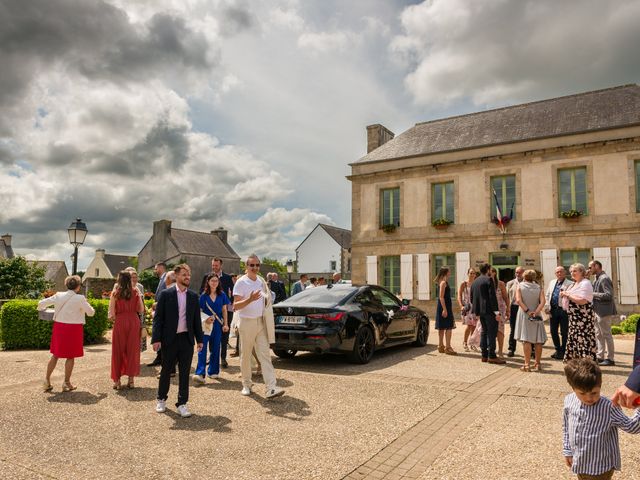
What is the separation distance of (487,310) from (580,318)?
1660 millimetres

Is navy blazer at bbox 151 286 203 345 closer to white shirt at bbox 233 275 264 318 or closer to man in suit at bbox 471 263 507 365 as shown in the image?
white shirt at bbox 233 275 264 318

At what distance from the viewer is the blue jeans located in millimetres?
7000

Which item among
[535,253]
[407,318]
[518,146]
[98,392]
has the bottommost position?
[98,392]

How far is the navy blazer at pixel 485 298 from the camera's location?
864 centimetres

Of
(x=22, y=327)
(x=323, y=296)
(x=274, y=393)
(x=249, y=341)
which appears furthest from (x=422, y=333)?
(x=22, y=327)

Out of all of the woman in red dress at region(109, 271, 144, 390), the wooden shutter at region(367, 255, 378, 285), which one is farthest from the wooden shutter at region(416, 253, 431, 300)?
the woman in red dress at region(109, 271, 144, 390)

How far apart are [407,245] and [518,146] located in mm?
6343

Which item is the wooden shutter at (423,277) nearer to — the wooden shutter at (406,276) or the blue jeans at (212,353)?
the wooden shutter at (406,276)

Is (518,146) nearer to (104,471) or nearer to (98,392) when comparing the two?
(98,392)

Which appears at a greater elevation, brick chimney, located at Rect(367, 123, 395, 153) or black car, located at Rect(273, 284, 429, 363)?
brick chimney, located at Rect(367, 123, 395, 153)

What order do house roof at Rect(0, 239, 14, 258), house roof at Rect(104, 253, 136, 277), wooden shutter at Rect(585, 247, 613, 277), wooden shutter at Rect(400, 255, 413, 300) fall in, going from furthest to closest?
house roof at Rect(104, 253, 136, 277) < house roof at Rect(0, 239, 14, 258) < wooden shutter at Rect(400, 255, 413, 300) < wooden shutter at Rect(585, 247, 613, 277)

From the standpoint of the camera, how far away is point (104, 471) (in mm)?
3703

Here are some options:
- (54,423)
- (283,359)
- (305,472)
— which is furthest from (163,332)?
(283,359)

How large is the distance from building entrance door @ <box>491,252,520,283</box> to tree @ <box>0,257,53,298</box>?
20.4 metres
